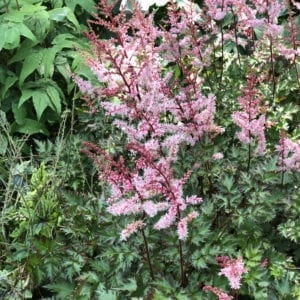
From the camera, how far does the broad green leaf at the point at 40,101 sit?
3811 millimetres

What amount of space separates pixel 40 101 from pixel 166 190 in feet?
6.83

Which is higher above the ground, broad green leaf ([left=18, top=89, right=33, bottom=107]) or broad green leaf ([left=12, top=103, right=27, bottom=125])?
broad green leaf ([left=18, top=89, right=33, bottom=107])

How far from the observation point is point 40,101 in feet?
12.6

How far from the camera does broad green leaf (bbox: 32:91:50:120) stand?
3.81m

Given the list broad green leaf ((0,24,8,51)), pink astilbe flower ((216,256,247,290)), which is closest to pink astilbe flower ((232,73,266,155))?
pink astilbe flower ((216,256,247,290))

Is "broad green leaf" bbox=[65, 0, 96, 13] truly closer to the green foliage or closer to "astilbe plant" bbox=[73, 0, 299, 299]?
the green foliage

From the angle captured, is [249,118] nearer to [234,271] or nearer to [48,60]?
[234,271]

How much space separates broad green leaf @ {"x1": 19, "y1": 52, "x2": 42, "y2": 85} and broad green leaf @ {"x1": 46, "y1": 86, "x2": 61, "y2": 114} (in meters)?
0.17

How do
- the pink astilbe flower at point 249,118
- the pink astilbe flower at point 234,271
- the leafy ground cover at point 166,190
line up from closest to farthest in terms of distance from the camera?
the pink astilbe flower at point 234,271 → the leafy ground cover at point 166,190 → the pink astilbe flower at point 249,118

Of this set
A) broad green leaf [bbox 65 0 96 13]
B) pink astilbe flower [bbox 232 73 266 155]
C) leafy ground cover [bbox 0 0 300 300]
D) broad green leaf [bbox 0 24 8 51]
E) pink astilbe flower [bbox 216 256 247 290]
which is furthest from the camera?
broad green leaf [bbox 65 0 96 13]

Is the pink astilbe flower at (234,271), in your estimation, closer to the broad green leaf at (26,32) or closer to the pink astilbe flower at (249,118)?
the pink astilbe flower at (249,118)

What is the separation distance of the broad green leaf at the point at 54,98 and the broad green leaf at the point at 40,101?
0.10ft

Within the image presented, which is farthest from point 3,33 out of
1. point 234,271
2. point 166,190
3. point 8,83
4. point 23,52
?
point 234,271

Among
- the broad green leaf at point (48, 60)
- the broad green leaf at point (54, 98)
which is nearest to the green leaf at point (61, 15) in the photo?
the broad green leaf at point (48, 60)
